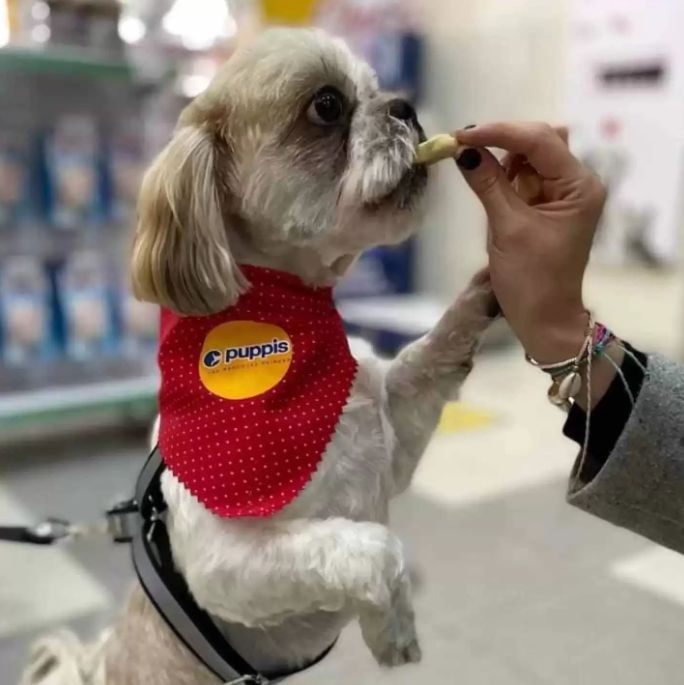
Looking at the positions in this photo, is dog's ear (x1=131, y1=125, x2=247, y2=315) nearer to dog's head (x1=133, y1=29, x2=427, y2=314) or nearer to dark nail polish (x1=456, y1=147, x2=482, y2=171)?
dog's head (x1=133, y1=29, x2=427, y2=314)

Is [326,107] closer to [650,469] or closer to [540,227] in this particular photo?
[540,227]

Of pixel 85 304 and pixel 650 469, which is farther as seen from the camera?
pixel 85 304

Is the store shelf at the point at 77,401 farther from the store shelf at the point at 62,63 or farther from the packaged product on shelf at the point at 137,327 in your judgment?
the store shelf at the point at 62,63

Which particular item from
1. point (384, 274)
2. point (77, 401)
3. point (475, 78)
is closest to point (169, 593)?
point (77, 401)

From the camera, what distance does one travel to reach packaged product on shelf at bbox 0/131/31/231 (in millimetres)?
2084

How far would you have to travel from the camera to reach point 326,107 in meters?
0.78

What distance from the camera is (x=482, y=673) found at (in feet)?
3.74

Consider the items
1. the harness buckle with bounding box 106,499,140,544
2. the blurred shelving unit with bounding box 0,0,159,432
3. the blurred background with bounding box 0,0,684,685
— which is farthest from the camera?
the blurred shelving unit with bounding box 0,0,159,432

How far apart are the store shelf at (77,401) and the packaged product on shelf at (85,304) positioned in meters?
0.11

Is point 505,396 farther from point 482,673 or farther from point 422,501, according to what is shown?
point 482,673

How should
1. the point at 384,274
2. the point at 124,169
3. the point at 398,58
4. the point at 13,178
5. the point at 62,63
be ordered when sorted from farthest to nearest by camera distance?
1. the point at 384,274
2. the point at 398,58
3. the point at 124,169
4. the point at 13,178
5. the point at 62,63

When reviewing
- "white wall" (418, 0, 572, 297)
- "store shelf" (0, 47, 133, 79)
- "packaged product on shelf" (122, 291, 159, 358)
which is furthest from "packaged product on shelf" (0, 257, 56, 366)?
"white wall" (418, 0, 572, 297)

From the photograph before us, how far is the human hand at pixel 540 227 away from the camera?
0.69 meters

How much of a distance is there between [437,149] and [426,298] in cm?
280
